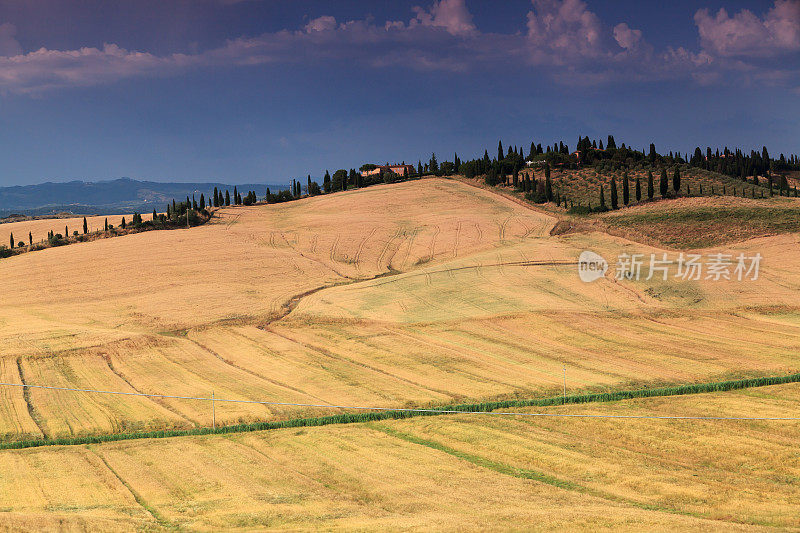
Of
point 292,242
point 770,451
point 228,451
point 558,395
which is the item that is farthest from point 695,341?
point 292,242

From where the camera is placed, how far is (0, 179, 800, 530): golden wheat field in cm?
2050

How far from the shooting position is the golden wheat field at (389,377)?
20.5m

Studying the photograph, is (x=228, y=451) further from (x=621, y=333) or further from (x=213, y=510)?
(x=621, y=333)

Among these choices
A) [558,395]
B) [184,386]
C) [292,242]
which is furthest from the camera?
[292,242]

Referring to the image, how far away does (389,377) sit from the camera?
3653cm

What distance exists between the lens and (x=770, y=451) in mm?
23891

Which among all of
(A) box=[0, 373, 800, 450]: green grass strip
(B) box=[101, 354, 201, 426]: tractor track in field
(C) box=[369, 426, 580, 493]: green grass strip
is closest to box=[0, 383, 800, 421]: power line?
(A) box=[0, 373, 800, 450]: green grass strip

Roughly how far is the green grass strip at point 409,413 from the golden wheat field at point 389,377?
2.93ft

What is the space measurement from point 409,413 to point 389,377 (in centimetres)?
617

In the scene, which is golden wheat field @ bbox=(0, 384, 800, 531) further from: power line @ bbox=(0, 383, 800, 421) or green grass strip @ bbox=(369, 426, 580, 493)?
power line @ bbox=(0, 383, 800, 421)

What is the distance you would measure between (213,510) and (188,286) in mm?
41448

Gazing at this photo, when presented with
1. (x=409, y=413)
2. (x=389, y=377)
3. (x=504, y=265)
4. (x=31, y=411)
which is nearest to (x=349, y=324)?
(x=389, y=377)

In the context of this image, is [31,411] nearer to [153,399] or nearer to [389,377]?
[153,399]

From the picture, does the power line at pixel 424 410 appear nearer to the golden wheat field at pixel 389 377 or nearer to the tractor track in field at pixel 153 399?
the golden wheat field at pixel 389 377
